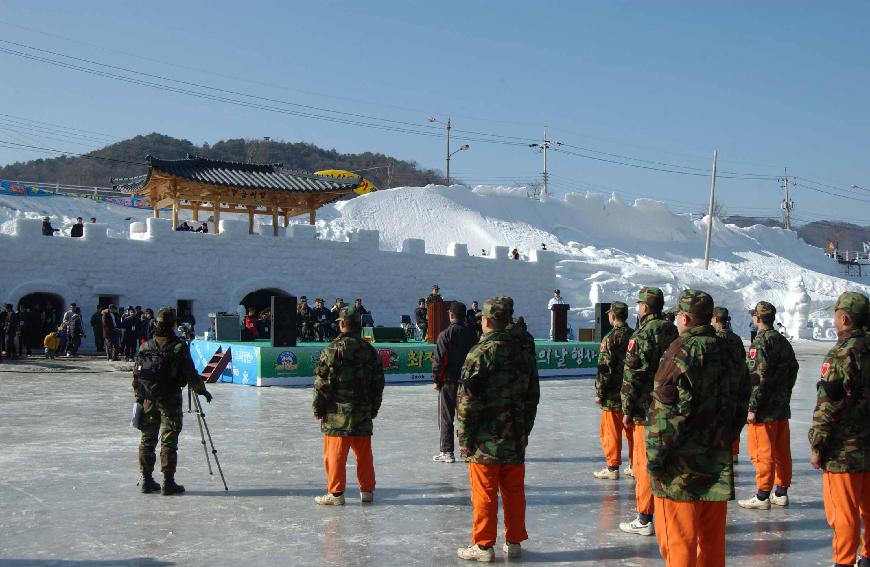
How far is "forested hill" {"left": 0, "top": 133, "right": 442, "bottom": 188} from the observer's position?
77812mm

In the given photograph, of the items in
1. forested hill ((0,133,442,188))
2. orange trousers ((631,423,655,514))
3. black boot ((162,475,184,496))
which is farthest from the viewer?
forested hill ((0,133,442,188))

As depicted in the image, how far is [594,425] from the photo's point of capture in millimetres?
12062

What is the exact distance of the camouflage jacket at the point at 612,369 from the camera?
802 centimetres

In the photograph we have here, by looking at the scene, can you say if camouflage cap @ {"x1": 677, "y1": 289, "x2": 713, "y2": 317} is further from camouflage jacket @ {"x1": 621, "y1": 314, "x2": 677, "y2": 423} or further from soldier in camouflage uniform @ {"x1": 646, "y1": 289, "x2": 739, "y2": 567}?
camouflage jacket @ {"x1": 621, "y1": 314, "x2": 677, "y2": 423}

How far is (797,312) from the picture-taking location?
38.6m

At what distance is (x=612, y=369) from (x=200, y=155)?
322ft

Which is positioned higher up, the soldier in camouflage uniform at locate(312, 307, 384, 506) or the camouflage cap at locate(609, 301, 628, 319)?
the camouflage cap at locate(609, 301, 628, 319)

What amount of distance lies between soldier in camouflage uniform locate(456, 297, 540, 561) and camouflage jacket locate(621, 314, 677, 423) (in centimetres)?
143

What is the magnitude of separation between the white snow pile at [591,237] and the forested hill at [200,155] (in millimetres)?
25743

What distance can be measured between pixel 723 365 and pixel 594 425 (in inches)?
299

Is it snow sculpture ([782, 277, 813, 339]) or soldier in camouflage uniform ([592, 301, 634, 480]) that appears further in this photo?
snow sculpture ([782, 277, 813, 339])

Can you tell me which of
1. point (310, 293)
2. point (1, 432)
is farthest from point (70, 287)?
point (1, 432)

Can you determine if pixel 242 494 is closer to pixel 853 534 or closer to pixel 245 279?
pixel 853 534

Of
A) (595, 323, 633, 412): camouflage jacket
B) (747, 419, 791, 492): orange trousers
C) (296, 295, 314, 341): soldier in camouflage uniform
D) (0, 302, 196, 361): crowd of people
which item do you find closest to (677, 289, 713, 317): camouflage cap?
(747, 419, 791, 492): orange trousers
